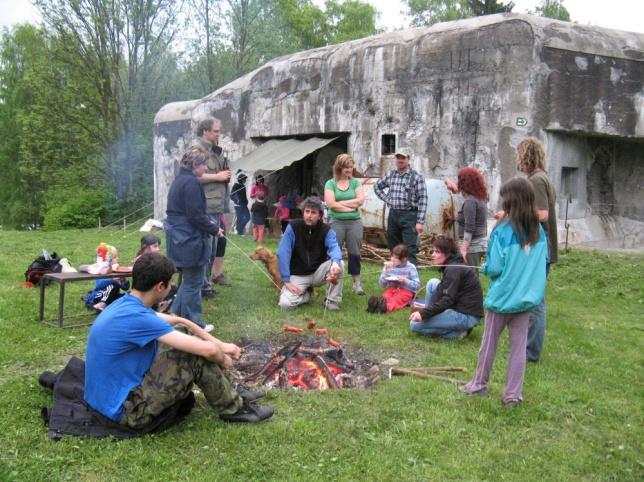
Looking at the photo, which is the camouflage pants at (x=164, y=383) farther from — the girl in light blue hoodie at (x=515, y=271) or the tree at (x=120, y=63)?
the tree at (x=120, y=63)

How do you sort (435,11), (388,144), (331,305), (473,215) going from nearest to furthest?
1. (473,215)
2. (331,305)
3. (388,144)
4. (435,11)

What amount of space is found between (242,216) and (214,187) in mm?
7400

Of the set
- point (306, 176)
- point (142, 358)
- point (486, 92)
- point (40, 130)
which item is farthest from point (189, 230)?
point (40, 130)

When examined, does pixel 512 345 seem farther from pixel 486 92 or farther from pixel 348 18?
pixel 348 18

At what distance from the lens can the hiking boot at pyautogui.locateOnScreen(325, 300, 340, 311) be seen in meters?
6.96

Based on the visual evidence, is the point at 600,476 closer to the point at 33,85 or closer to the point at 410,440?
the point at 410,440

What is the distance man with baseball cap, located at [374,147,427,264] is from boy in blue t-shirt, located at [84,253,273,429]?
4.57m

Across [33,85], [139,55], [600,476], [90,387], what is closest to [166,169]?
[139,55]

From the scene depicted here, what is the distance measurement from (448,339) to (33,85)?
24.1 meters

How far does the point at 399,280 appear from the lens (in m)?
7.14

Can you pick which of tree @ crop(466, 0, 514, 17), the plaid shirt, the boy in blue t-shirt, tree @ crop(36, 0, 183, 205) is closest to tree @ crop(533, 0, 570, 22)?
tree @ crop(466, 0, 514, 17)

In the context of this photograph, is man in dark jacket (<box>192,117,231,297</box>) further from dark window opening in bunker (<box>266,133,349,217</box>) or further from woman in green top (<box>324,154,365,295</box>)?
dark window opening in bunker (<box>266,133,349,217</box>)

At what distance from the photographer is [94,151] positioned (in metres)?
25.4

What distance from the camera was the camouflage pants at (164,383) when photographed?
351 cm
